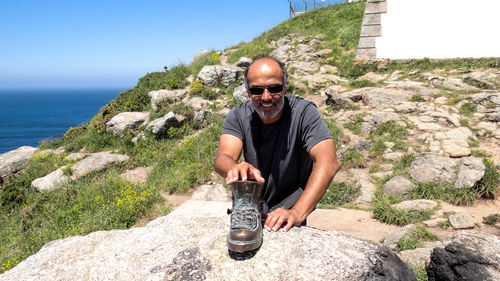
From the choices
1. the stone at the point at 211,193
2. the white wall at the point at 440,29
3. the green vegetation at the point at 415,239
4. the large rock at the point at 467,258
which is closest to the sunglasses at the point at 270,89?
the large rock at the point at 467,258

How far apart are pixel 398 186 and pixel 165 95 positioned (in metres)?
11.6

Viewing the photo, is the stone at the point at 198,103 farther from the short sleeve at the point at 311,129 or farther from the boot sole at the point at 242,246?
the boot sole at the point at 242,246

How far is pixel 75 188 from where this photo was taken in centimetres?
883

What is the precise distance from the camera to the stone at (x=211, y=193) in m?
7.60

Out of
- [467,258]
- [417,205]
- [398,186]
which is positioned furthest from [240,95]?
[467,258]

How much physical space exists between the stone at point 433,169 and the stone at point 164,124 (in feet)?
28.3

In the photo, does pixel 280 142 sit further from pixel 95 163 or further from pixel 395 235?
pixel 95 163

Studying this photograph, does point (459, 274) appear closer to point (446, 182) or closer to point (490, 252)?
point (490, 252)

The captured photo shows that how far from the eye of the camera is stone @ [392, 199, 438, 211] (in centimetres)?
565

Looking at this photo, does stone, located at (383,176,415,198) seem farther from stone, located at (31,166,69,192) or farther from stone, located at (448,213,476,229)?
stone, located at (31,166,69,192)

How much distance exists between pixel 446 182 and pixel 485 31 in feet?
31.7

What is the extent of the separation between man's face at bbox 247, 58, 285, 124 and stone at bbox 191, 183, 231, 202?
528 centimetres

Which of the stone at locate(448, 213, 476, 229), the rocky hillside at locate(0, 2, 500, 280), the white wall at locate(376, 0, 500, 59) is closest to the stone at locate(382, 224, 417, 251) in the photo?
the rocky hillside at locate(0, 2, 500, 280)

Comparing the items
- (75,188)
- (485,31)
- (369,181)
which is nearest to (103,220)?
(75,188)
